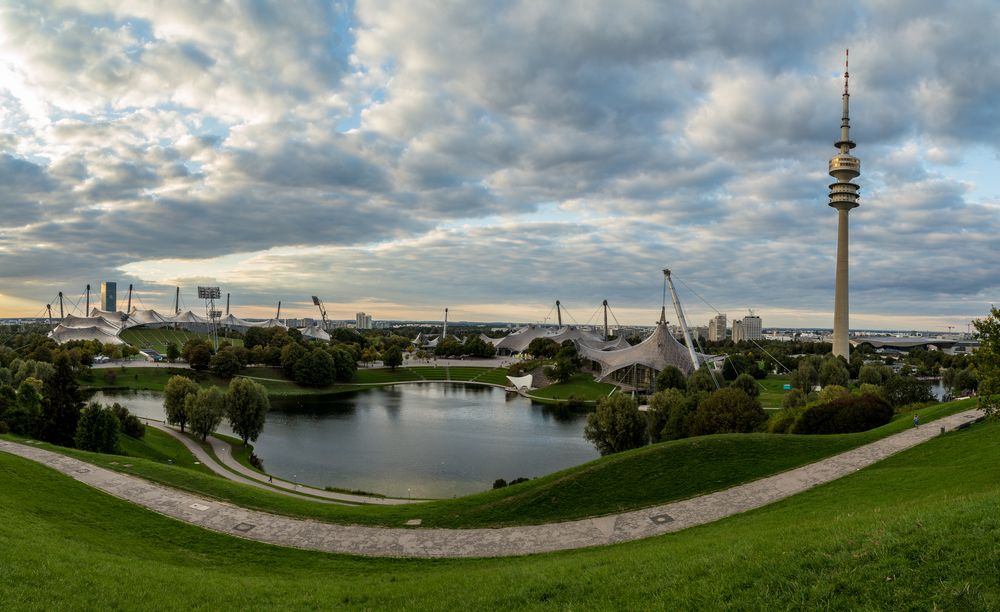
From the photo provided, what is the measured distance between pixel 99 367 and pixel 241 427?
169 feet

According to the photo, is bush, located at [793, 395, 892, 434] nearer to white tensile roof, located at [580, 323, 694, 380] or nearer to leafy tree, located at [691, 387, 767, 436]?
leafy tree, located at [691, 387, 767, 436]

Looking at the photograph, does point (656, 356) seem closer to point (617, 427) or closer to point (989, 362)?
point (617, 427)

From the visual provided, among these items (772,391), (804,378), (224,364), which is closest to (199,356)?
(224,364)

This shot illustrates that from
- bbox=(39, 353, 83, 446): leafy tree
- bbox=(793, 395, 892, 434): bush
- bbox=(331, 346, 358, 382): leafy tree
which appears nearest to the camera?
bbox=(793, 395, 892, 434): bush

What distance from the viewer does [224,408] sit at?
39.4 meters

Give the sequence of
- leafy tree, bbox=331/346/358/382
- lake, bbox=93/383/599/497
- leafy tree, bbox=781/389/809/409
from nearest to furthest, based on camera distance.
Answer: lake, bbox=93/383/599/497, leafy tree, bbox=781/389/809/409, leafy tree, bbox=331/346/358/382

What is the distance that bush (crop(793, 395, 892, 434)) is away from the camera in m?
27.8

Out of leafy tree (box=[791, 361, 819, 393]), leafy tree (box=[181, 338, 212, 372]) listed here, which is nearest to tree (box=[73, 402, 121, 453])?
leafy tree (box=[181, 338, 212, 372])

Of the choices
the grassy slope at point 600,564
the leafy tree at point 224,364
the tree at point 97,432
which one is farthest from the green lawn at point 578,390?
the grassy slope at point 600,564

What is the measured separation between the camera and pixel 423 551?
14.9m

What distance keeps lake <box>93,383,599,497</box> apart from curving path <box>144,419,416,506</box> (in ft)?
7.04

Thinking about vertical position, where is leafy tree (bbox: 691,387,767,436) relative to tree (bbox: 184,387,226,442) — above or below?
above

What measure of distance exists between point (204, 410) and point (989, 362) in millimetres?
41881

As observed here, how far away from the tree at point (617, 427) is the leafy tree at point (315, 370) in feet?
173
